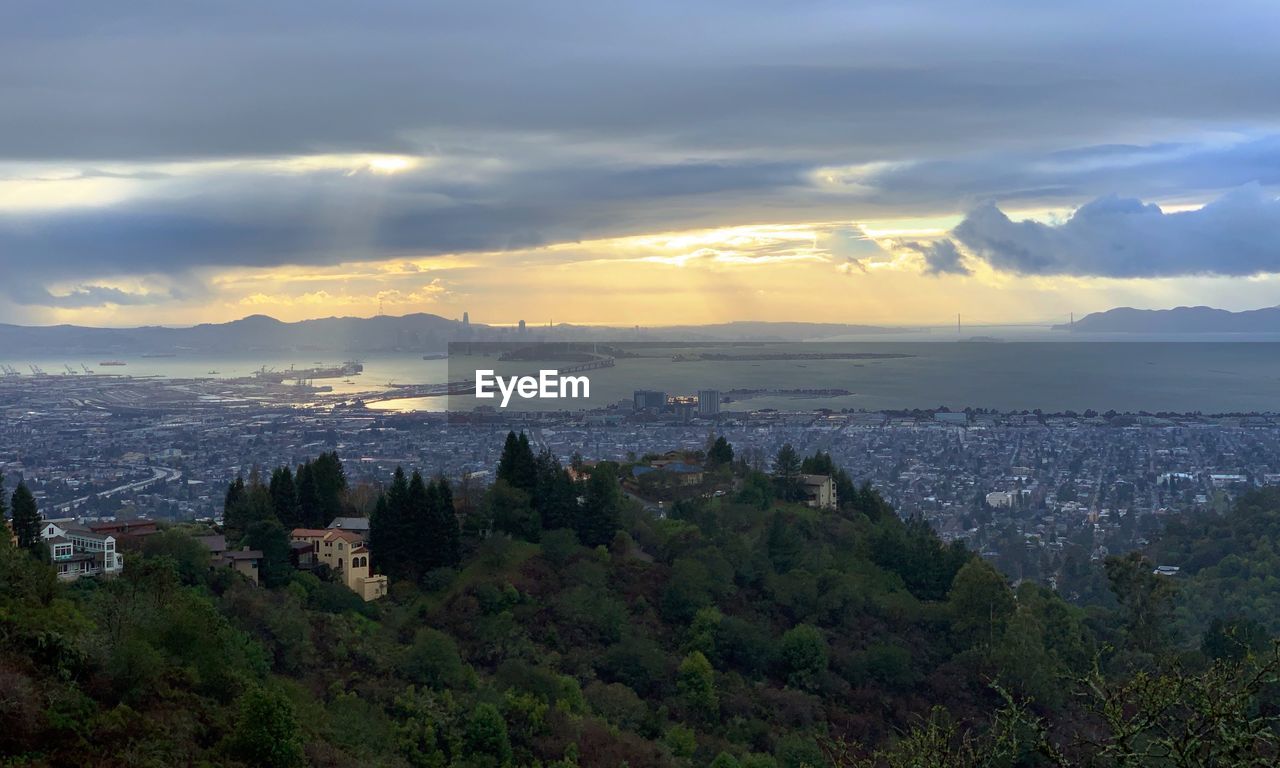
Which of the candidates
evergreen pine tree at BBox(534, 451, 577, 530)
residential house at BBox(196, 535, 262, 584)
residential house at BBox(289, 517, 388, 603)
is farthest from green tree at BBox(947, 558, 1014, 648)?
residential house at BBox(196, 535, 262, 584)

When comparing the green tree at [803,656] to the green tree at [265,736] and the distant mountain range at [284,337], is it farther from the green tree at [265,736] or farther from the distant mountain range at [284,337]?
the distant mountain range at [284,337]

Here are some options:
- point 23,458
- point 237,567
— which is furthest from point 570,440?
point 237,567

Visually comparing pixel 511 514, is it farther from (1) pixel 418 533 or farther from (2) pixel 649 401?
(2) pixel 649 401

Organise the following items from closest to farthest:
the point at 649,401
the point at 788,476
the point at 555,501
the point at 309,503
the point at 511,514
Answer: the point at 309,503
the point at 511,514
the point at 555,501
the point at 788,476
the point at 649,401

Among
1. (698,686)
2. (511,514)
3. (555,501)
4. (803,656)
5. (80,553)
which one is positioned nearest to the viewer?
(80,553)

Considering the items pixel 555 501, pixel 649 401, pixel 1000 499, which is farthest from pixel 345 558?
pixel 649 401

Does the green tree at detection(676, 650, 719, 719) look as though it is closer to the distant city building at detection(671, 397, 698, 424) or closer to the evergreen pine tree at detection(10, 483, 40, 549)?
the evergreen pine tree at detection(10, 483, 40, 549)

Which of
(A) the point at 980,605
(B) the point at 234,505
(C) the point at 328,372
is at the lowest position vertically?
(A) the point at 980,605
